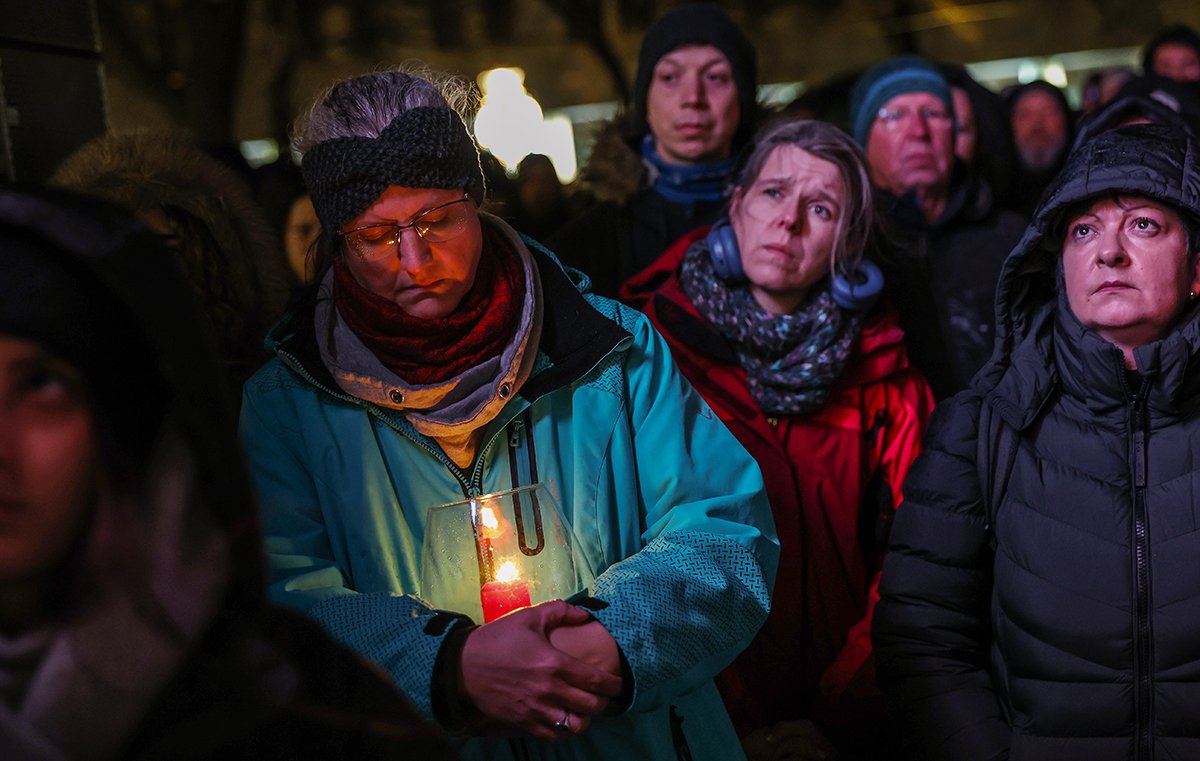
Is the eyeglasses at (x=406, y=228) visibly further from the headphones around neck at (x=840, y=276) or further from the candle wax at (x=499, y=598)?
the headphones around neck at (x=840, y=276)

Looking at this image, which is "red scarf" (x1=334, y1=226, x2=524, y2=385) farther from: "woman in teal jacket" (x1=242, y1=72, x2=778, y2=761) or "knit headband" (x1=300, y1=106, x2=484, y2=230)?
"knit headband" (x1=300, y1=106, x2=484, y2=230)

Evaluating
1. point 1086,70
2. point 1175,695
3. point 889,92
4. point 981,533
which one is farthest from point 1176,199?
point 1086,70

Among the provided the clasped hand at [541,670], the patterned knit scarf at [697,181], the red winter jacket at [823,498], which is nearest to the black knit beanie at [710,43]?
the patterned knit scarf at [697,181]

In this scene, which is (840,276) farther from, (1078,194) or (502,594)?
(502,594)

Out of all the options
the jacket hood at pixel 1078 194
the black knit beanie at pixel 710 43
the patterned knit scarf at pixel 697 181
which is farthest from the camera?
the black knit beanie at pixel 710 43

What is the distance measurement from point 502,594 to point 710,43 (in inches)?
98.0

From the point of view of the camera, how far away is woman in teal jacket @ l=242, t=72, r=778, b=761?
5.83 feet

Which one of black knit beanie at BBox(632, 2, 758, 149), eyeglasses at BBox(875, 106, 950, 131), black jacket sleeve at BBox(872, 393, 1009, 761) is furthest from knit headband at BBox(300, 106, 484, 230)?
eyeglasses at BBox(875, 106, 950, 131)

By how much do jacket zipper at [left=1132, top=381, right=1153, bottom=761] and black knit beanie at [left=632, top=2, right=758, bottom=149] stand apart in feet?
6.39

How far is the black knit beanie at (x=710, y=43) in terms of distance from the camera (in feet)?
12.4

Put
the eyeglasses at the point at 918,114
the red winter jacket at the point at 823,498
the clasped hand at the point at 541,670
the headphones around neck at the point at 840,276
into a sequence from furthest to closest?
the eyeglasses at the point at 918,114 < the headphones around neck at the point at 840,276 < the red winter jacket at the point at 823,498 < the clasped hand at the point at 541,670

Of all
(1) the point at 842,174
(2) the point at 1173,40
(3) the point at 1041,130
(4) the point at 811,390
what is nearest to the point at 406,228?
(4) the point at 811,390

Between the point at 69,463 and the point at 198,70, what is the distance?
12.6 metres

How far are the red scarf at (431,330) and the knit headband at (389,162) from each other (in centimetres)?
13
